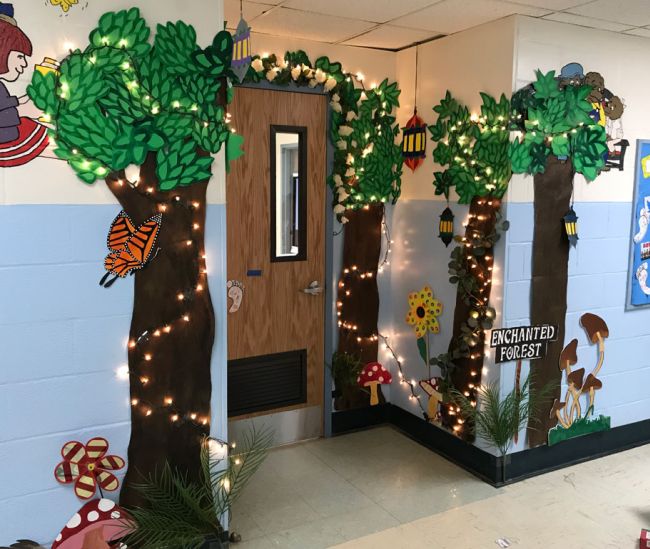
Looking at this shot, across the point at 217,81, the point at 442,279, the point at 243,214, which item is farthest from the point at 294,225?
the point at 217,81

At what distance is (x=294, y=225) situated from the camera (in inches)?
161

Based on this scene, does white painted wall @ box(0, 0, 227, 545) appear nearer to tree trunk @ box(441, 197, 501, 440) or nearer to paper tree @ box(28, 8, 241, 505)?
paper tree @ box(28, 8, 241, 505)

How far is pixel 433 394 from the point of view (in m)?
4.08

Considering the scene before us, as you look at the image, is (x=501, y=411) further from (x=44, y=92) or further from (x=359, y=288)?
(x=44, y=92)

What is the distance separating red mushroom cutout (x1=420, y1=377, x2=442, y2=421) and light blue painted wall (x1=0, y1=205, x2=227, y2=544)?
205 cm

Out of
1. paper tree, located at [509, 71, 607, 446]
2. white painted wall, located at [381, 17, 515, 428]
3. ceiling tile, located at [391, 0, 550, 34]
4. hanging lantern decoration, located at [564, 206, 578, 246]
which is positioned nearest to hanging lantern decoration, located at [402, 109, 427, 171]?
white painted wall, located at [381, 17, 515, 428]

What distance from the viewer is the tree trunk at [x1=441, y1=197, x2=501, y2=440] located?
367 centimetres

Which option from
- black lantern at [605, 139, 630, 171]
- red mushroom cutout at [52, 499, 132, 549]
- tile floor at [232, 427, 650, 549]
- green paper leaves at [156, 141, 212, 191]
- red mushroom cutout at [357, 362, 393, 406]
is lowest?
tile floor at [232, 427, 650, 549]

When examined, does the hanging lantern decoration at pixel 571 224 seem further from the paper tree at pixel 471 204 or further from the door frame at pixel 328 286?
the door frame at pixel 328 286

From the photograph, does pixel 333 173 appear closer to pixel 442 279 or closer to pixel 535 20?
pixel 442 279

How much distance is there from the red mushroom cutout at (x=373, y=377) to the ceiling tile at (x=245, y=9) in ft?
7.62

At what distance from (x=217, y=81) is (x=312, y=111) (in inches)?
53.3

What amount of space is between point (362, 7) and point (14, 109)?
1.74 metres

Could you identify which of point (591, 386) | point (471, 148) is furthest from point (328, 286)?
point (591, 386)
